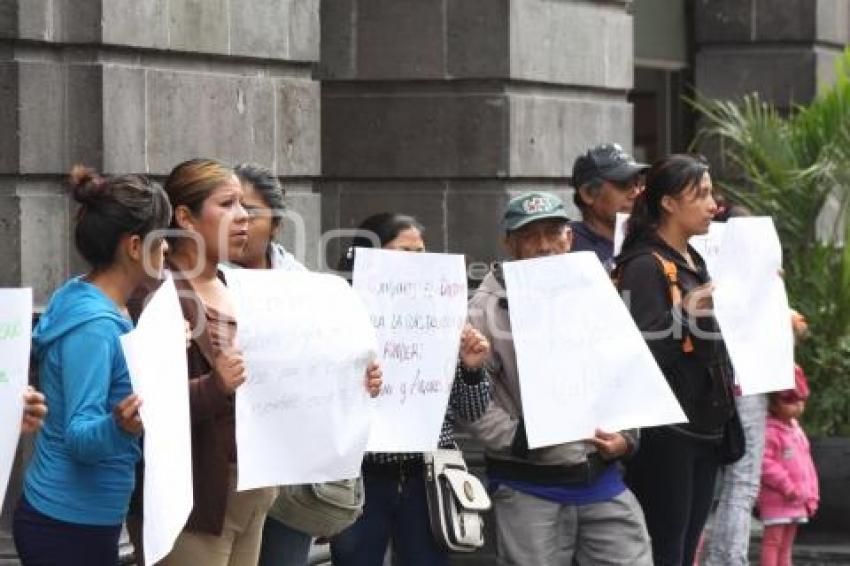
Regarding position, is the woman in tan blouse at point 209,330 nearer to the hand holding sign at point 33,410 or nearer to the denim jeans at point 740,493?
the hand holding sign at point 33,410

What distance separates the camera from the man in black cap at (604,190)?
955 centimetres

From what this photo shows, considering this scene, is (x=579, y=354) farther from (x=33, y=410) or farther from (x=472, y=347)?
(x=33, y=410)

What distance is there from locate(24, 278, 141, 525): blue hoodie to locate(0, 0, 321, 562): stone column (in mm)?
2015

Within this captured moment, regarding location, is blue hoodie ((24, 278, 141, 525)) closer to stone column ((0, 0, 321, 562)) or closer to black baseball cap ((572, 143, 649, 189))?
stone column ((0, 0, 321, 562))

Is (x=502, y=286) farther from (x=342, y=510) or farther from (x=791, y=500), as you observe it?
(x=791, y=500)

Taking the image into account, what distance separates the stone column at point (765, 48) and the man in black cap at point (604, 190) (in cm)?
650

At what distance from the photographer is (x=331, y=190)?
12.1m

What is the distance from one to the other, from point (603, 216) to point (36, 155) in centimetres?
234

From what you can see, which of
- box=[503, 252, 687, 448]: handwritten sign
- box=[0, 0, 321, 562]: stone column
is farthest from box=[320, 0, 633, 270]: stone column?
box=[503, 252, 687, 448]: handwritten sign

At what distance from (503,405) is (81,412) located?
7.47 ft

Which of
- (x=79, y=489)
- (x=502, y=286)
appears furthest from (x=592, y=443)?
(x=79, y=489)

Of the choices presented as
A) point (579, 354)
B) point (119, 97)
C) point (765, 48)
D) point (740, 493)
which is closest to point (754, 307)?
point (579, 354)

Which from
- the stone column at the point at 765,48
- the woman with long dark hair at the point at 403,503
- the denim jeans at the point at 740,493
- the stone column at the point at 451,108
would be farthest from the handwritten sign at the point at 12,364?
the stone column at the point at 765,48

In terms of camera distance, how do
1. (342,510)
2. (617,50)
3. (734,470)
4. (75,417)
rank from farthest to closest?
(617,50) < (734,470) < (342,510) < (75,417)
